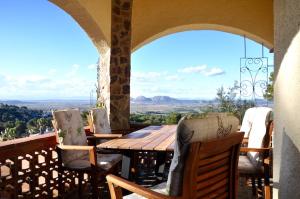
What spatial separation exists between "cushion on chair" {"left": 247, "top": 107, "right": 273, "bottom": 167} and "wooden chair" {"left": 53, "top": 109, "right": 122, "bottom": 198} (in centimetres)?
142

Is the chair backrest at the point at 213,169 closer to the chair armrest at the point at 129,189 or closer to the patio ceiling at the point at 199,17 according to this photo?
the chair armrest at the point at 129,189

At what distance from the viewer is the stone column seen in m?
5.50

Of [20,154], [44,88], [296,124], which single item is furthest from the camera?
[44,88]

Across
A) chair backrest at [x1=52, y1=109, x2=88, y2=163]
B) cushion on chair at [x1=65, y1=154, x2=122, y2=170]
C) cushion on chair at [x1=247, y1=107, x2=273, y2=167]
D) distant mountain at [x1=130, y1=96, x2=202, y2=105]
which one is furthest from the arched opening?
chair backrest at [x1=52, y1=109, x2=88, y2=163]

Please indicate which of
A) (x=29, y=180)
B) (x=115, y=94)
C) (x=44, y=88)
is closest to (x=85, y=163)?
(x=29, y=180)

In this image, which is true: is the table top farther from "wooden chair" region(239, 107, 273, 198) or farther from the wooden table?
"wooden chair" region(239, 107, 273, 198)

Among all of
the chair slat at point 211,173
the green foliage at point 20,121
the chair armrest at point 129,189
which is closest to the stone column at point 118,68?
the green foliage at point 20,121

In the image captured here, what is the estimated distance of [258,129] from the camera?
3174mm

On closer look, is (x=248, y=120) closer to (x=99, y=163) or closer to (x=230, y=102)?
(x=99, y=163)

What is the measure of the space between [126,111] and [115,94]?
0.34 meters

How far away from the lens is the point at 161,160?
3.67 metres

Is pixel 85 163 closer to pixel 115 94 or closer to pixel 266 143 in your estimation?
pixel 266 143

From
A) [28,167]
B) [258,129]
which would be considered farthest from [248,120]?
[28,167]

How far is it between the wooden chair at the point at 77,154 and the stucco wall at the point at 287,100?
190cm
